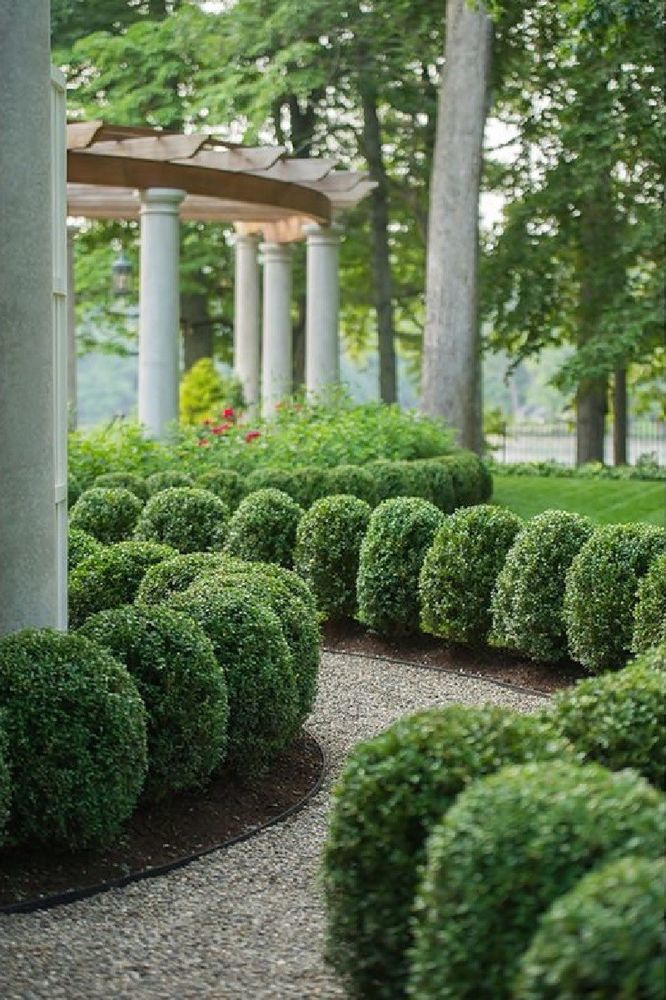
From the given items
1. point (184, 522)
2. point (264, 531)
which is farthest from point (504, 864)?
point (184, 522)

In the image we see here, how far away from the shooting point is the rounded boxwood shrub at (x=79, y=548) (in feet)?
30.1

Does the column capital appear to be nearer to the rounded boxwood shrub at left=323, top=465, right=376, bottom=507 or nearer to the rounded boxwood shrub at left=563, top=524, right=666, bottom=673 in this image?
the rounded boxwood shrub at left=323, top=465, right=376, bottom=507

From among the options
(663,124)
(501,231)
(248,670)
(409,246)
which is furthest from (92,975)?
(409,246)

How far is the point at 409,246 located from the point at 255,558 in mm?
17297

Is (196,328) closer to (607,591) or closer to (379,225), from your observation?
(379,225)

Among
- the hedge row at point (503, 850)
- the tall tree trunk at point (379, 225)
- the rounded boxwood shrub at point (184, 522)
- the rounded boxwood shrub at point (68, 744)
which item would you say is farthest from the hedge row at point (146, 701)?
the tall tree trunk at point (379, 225)

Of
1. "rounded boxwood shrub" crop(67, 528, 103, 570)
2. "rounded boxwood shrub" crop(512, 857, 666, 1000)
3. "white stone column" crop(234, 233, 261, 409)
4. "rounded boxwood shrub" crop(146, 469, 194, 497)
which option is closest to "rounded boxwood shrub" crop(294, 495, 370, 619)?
"rounded boxwood shrub" crop(67, 528, 103, 570)

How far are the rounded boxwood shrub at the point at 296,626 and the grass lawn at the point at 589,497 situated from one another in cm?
837

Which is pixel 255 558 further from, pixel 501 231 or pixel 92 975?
pixel 501 231

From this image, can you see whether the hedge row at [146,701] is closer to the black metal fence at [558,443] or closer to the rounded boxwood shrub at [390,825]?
the rounded boxwood shrub at [390,825]

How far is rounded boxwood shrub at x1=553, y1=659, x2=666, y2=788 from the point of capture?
4598 mm

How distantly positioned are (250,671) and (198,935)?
172cm

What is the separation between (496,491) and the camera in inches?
701

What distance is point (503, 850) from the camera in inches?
143
